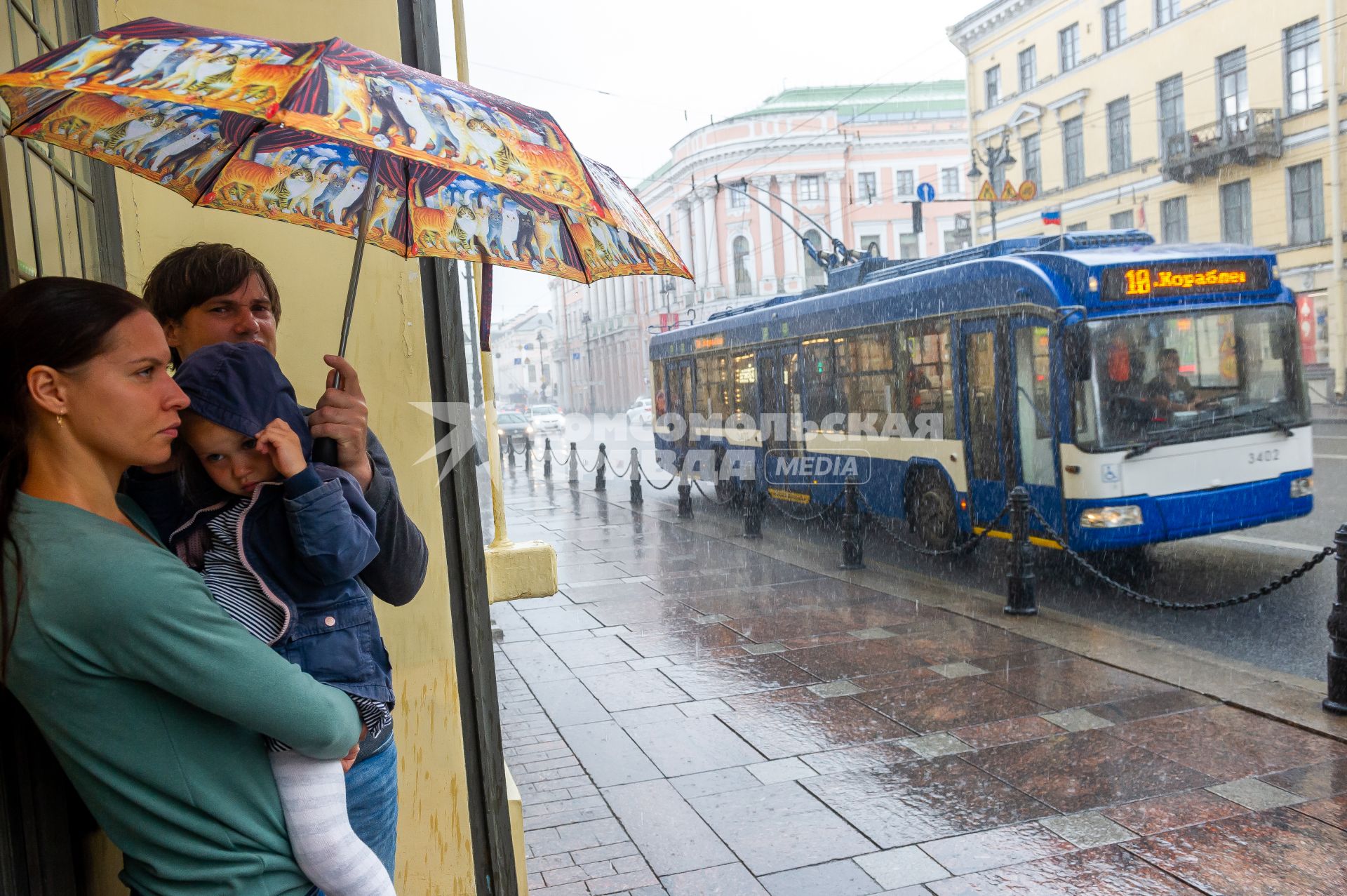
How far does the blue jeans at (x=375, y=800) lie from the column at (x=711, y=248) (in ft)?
195

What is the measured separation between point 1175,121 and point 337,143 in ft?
118

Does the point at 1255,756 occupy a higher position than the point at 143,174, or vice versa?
the point at 143,174

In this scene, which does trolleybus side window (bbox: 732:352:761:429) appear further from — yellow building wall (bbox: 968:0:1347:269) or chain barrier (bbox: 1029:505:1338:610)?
yellow building wall (bbox: 968:0:1347:269)

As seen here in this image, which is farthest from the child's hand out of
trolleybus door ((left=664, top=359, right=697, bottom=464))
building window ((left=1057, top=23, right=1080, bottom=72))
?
building window ((left=1057, top=23, right=1080, bottom=72))

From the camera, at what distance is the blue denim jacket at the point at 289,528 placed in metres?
1.79

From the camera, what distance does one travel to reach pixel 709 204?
60.8 metres

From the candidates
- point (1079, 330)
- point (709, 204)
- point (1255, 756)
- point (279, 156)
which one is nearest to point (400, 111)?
point (279, 156)

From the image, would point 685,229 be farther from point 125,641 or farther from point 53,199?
point 125,641

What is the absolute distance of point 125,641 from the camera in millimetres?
1562

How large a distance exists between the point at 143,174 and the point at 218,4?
0.96m

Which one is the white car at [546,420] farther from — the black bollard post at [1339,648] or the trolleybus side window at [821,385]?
the black bollard post at [1339,648]

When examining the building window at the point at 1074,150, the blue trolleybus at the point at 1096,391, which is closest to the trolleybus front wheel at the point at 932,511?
the blue trolleybus at the point at 1096,391

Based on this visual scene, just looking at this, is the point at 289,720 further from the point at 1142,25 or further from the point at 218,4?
the point at 1142,25

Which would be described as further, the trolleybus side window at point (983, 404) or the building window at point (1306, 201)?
the building window at point (1306, 201)
